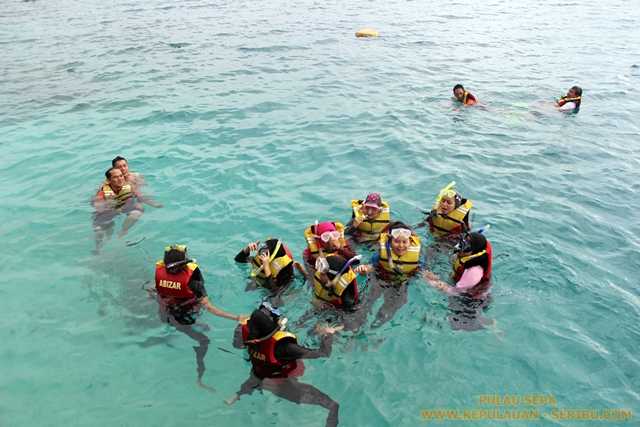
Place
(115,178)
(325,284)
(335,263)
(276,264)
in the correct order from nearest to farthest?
(335,263), (325,284), (276,264), (115,178)

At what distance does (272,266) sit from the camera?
696cm

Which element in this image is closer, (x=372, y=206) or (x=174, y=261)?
(x=174, y=261)

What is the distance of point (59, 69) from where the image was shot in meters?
20.5

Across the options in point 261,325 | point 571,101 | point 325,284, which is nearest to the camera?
point 261,325

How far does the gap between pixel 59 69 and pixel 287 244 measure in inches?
679

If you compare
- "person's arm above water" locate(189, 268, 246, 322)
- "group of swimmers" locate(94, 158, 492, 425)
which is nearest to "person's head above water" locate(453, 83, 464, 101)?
"group of swimmers" locate(94, 158, 492, 425)

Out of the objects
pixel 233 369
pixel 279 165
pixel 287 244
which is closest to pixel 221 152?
pixel 279 165

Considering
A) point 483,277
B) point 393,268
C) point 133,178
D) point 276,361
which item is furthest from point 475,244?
point 133,178

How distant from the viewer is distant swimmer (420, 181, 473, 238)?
8.09 m

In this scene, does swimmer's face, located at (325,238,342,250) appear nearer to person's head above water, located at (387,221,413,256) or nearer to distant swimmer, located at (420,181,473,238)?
person's head above water, located at (387,221,413,256)

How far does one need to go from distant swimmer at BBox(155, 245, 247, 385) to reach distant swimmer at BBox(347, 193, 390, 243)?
2726 millimetres

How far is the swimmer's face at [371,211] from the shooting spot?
8188 millimetres

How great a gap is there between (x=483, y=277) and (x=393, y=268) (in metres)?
1.32

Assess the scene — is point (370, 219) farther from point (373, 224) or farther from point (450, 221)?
point (450, 221)
